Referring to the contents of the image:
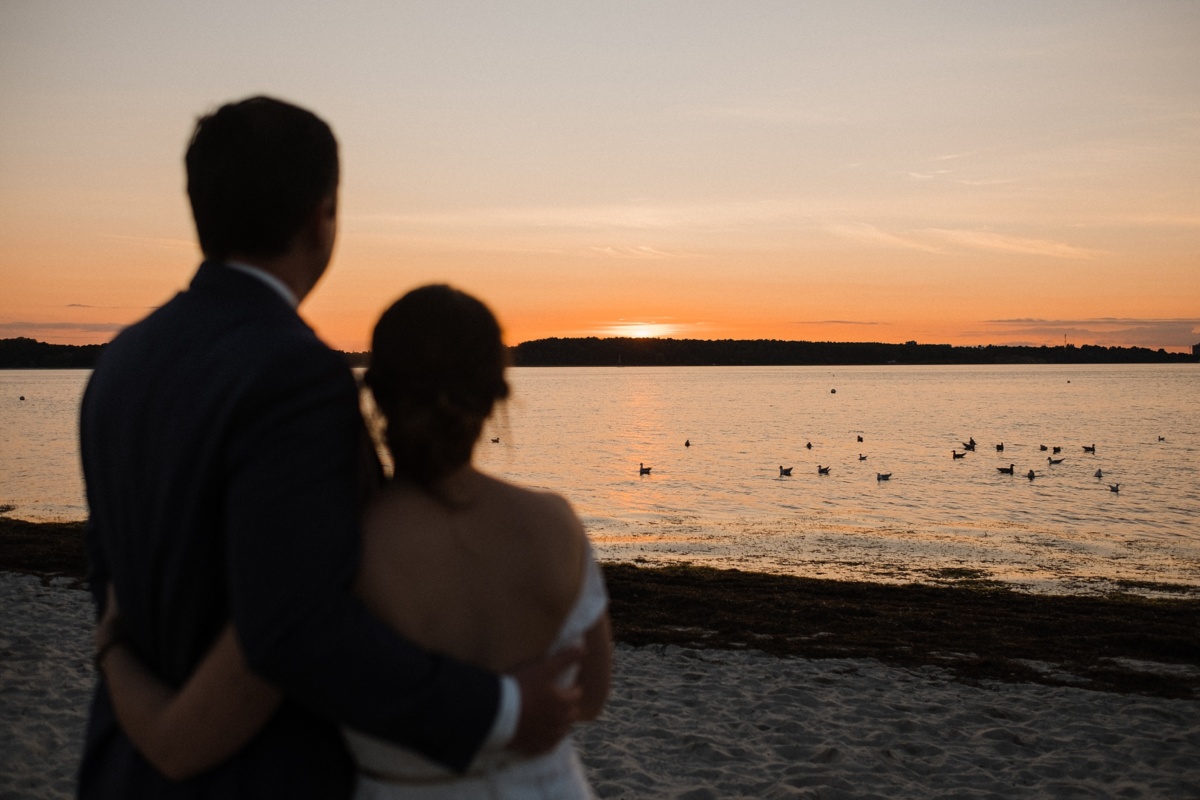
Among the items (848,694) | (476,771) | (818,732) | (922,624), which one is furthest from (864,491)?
(476,771)

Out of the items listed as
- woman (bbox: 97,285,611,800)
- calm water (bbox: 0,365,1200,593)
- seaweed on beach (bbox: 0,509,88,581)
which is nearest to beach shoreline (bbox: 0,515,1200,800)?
seaweed on beach (bbox: 0,509,88,581)

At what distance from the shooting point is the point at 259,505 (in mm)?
1459

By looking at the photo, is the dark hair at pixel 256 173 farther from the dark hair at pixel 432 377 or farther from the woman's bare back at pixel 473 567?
the woman's bare back at pixel 473 567

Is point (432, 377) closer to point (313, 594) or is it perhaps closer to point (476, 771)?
point (313, 594)

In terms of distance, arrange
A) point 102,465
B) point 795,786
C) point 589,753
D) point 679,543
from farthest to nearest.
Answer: point 679,543, point 589,753, point 795,786, point 102,465

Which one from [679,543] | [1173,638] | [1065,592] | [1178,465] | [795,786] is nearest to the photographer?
[795,786]

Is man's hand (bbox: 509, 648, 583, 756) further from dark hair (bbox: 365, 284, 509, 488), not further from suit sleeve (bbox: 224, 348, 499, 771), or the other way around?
dark hair (bbox: 365, 284, 509, 488)

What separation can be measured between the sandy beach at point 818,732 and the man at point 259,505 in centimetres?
537

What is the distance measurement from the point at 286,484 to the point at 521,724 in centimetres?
59

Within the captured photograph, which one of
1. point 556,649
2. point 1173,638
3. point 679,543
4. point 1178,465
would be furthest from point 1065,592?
point 1178,465

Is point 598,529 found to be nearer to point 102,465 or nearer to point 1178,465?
point 102,465

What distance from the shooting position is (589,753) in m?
7.28

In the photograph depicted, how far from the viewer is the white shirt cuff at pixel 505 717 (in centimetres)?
156

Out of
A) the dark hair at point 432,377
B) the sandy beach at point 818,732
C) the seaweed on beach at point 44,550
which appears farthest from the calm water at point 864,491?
the seaweed on beach at point 44,550
